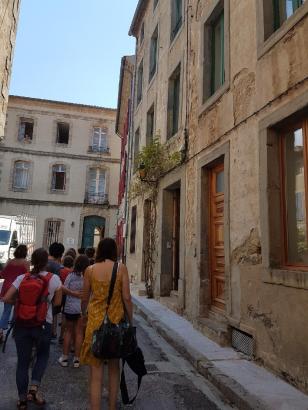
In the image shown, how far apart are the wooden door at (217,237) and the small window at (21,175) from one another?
70.8ft

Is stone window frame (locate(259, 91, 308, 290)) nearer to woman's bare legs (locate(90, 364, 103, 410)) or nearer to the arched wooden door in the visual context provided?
woman's bare legs (locate(90, 364, 103, 410))

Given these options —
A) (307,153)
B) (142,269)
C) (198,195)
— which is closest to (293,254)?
(307,153)

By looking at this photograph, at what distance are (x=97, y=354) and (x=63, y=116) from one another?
2646 cm

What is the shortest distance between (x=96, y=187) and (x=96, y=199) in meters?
0.98

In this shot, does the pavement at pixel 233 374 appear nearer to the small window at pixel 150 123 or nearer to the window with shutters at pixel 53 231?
the small window at pixel 150 123

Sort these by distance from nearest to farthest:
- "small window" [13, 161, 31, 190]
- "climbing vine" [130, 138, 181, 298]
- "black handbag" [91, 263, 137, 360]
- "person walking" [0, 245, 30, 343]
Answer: "black handbag" [91, 263, 137, 360] → "person walking" [0, 245, 30, 343] → "climbing vine" [130, 138, 181, 298] → "small window" [13, 161, 31, 190]

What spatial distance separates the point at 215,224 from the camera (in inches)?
255

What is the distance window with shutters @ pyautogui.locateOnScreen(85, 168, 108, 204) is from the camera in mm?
26453

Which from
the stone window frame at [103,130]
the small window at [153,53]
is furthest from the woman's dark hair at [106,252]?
the stone window frame at [103,130]

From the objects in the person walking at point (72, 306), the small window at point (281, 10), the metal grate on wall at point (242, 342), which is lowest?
the metal grate on wall at point (242, 342)

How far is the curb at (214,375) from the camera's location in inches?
128

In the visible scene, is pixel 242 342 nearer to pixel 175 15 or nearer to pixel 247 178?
pixel 247 178

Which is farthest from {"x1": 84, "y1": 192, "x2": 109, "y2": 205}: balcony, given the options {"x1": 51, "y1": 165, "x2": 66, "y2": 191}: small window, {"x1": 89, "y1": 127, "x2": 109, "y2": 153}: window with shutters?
{"x1": 89, "y1": 127, "x2": 109, "y2": 153}: window with shutters

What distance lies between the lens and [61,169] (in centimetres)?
2669
